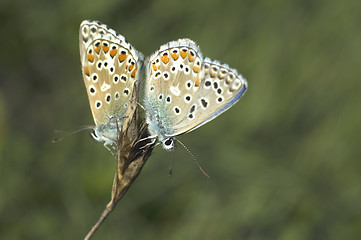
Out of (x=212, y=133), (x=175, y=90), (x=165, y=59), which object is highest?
(x=165, y=59)

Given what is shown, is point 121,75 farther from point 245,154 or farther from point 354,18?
point 354,18

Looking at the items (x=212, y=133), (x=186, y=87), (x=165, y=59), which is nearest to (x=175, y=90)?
(x=186, y=87)

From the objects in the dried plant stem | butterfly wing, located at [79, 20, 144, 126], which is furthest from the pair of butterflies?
the dried plant stem

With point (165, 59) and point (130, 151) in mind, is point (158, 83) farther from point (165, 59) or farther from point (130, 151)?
point (130, 151)

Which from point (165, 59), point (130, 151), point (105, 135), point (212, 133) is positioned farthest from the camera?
point (212, 133)

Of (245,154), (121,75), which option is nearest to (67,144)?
(245,154)

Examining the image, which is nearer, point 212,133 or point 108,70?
point 108,70

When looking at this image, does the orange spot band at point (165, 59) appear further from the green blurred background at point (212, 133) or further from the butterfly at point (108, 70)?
Answer: the green blurred background at point (212, 133)

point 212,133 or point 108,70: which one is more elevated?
point 108,70
